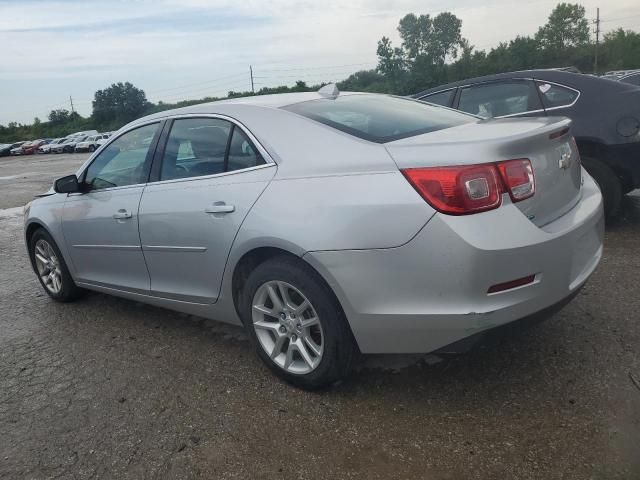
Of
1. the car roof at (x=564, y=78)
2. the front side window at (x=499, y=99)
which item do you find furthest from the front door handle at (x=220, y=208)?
the car roof at (x=564, y=78)

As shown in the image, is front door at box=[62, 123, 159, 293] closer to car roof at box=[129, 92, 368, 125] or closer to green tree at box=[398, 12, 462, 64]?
car roof at box=[129, 92, 368, 125]

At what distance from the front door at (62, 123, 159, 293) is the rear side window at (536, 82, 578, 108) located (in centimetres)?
379

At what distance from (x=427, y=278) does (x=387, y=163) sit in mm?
540

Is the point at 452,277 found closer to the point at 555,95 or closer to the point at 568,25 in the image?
the point at 555,95

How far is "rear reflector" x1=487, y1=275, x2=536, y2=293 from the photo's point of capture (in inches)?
91.4

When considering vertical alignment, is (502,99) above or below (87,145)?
above

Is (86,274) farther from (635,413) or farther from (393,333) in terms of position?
(635,413)

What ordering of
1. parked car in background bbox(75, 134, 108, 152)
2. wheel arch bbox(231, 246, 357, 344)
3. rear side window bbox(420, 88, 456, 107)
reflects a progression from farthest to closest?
parked car in background bbox(75, 134, 108, 152) → rear side window bbox(420, 88, 456, 107) → wheel arch bbox(231, 246, 357, 344)

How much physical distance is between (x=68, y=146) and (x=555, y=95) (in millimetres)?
49209

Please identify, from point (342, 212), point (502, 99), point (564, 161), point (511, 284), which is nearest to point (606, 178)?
point (502, 99)

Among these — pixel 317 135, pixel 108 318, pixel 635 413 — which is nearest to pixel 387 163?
pixel 317 135

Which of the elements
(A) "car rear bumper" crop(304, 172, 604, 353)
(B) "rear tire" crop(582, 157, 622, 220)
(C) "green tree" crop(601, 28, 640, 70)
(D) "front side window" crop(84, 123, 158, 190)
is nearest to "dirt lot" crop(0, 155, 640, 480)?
(A) "car rear bumper" crop(304, 172, 604, 353)

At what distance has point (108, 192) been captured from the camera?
155 inches

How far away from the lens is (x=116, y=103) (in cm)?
7181
